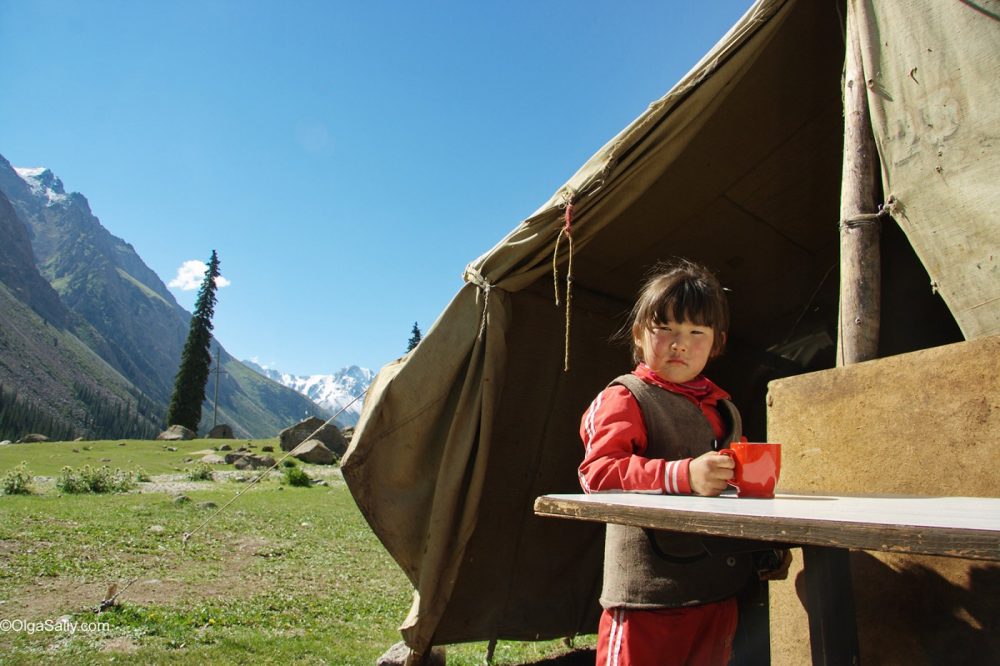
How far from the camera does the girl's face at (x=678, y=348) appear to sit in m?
1.93

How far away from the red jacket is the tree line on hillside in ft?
201

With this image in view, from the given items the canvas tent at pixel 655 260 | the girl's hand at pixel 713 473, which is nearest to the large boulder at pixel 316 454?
the canvas tent at pixel 655 260

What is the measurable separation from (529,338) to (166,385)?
637 feet

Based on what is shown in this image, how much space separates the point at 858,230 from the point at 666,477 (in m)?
1.35

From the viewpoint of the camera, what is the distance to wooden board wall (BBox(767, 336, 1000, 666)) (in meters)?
1.49

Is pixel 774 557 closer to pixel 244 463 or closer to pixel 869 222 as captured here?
pixel 869 222

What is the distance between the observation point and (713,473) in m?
1.40

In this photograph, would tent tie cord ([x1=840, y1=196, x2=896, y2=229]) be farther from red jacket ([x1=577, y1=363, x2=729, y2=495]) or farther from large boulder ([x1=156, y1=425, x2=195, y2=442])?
large boulder ([x1=156, y1=425, x2=195, y2=442])

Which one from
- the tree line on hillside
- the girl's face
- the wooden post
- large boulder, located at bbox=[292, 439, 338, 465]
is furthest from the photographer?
the tree line on hillside

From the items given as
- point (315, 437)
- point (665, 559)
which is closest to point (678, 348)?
point (665, 559)

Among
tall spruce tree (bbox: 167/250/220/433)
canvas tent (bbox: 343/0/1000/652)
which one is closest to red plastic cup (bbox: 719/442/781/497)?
canvas tent (bbox: 343/0/1000/652)

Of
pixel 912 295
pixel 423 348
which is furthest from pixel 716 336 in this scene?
pixel 912 295

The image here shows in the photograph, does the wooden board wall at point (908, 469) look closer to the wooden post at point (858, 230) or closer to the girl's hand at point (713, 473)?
the wooden post at point (858, 230)

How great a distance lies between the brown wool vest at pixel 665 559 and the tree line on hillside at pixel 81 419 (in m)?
61.3
